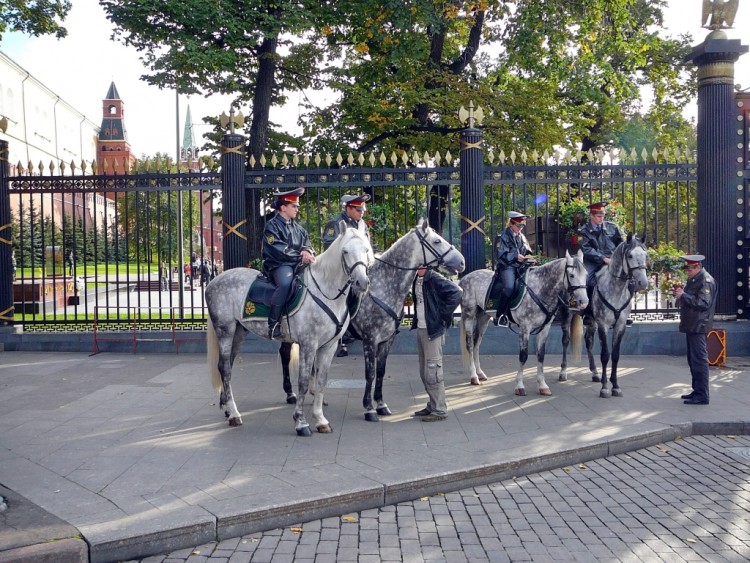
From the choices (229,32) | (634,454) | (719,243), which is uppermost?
(229,32)

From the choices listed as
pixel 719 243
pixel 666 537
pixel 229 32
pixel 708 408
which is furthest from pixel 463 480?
pixel 229 32

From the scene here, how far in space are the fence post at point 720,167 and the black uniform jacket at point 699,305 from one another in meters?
4.12

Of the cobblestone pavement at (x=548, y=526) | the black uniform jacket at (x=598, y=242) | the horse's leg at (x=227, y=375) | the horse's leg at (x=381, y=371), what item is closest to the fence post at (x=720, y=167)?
the black uniform jacket at (x=598, y=242)

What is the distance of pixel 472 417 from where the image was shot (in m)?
7.94

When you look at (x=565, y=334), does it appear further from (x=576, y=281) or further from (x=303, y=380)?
(x=303, y=380)

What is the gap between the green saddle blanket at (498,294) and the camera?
9359 mm

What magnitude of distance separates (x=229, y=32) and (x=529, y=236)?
7.89m

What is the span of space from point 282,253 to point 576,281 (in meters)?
4.08

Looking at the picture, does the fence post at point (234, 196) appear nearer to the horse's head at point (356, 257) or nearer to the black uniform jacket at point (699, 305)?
the horse's head at point (356, 257)

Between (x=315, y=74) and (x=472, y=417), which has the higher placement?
(x=315, y=74)

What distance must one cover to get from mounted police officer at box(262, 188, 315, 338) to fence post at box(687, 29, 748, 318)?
836 cm

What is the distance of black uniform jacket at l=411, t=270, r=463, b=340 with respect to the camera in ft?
24.8

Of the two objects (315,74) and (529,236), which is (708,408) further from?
(315,74)

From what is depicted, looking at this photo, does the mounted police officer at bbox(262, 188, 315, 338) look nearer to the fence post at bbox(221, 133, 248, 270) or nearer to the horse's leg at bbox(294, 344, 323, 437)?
the horse's leg at bbox(294, 344, 323, 437)
